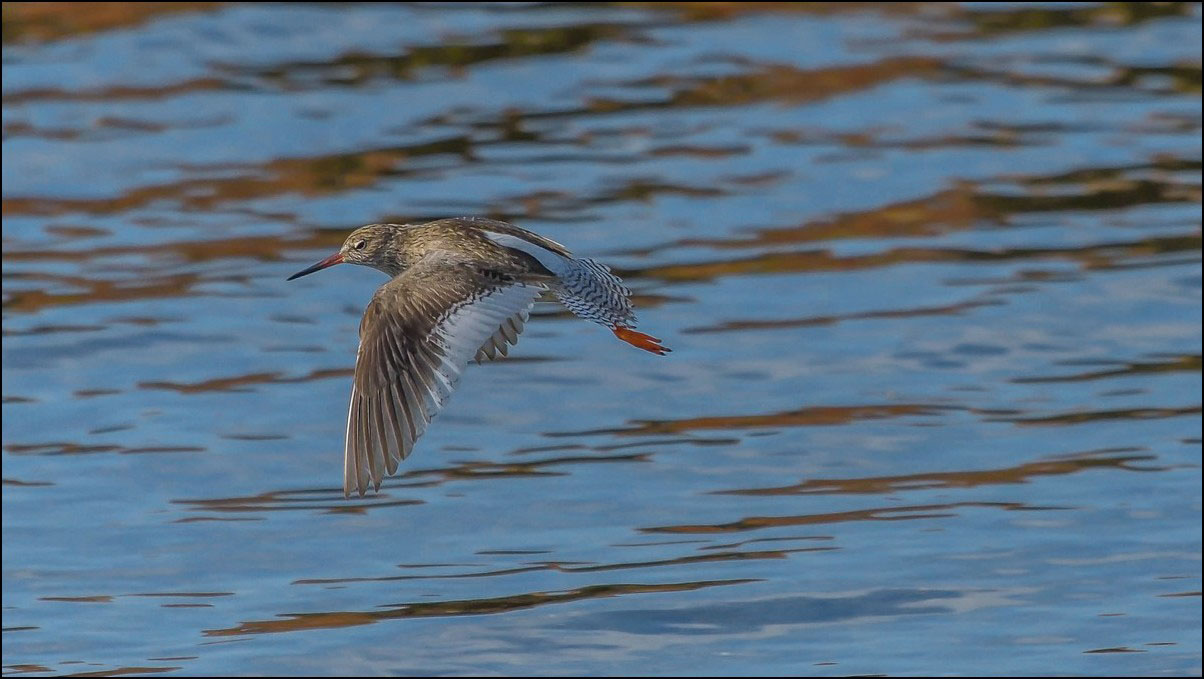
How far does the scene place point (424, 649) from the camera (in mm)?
9594

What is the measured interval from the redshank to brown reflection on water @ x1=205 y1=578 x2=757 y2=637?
2.07 m

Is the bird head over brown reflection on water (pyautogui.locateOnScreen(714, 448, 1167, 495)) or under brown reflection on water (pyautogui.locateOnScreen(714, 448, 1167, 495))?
over

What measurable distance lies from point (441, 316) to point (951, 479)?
4.30 m

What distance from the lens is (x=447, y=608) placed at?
9.92 meters

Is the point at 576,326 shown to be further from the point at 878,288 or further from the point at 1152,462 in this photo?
the point at 1152,462

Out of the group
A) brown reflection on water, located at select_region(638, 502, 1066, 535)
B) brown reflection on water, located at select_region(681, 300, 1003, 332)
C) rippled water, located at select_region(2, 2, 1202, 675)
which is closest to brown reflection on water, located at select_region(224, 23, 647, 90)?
rippled water, located at select_region(2, 2, 1202, 675)

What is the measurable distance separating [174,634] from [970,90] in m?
9.63

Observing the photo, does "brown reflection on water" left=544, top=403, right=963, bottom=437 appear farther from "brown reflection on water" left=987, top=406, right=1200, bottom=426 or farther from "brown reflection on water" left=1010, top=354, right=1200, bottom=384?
"brown reflection on water" left=1010, top=354, right=1200, bottom=384

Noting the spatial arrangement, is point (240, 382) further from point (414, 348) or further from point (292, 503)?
point (414, 348)

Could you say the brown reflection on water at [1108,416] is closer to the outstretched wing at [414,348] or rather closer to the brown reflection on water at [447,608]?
the brown reflection on water at [447,608]

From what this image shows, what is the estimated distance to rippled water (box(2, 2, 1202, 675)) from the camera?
9.91 metres

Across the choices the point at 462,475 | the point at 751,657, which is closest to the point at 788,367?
the point at 462,475

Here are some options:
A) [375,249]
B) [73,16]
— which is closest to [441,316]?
[375,249]

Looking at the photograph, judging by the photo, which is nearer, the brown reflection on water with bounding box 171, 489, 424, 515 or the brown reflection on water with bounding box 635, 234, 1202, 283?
the brown reflection on water with bounding box 171, 489, 424, 515
